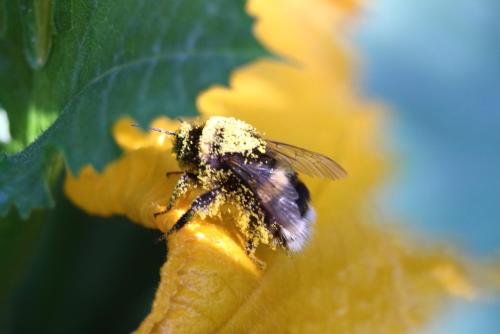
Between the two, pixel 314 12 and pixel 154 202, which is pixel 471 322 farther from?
pixel 314 12

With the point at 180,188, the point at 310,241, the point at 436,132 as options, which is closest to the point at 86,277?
the point at 180,188

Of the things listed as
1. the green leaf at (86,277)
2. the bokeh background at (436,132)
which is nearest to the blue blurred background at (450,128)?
the bokeh background at (436,132)

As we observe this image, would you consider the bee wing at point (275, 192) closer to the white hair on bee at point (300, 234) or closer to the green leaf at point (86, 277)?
the white hair on bee at point (300, 234)

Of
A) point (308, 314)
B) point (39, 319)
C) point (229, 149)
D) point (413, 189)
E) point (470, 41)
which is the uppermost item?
point (470, 41)

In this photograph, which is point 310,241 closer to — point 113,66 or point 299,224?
point 299,224

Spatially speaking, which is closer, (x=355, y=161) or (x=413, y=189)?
(x=413, y=189)

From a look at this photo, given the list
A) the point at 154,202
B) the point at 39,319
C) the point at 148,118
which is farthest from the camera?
the point at 39,319

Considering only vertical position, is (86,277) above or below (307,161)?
below

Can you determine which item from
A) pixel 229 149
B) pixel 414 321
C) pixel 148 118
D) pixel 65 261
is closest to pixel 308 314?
pixel 414 321
